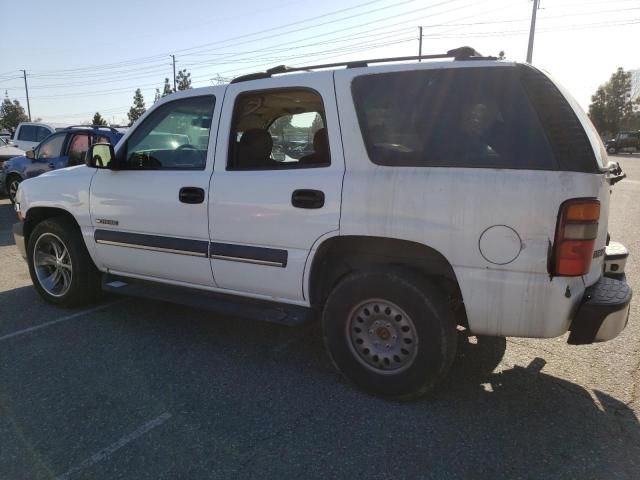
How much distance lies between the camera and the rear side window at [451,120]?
2594 millimetres

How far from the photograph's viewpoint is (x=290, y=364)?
3.57 meters

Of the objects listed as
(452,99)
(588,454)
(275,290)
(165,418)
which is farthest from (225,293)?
(588,454)

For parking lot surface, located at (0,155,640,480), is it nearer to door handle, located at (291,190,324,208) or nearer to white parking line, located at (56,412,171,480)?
white parking line, located at (56,412,171,480)

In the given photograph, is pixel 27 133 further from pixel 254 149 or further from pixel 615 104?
pixel 615 104

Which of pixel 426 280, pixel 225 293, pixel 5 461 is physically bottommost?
pixel 5 461

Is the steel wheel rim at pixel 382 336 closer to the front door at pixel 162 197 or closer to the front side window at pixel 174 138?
the front door at pixel 162 197

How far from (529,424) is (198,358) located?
228cm

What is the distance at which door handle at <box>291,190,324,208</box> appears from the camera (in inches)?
119

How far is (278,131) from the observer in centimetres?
404

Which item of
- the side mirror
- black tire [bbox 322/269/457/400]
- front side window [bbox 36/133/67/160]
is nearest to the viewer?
black tire [bbox 322/269/457/400]

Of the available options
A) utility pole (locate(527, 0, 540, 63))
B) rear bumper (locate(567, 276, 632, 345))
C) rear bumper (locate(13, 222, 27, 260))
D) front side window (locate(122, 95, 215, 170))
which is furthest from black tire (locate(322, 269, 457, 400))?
utility pole (locate(527, 0, 540, 63))

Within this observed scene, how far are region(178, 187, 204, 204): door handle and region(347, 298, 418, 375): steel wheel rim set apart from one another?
1.38m

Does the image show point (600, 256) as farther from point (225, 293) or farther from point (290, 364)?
point (225, 293)

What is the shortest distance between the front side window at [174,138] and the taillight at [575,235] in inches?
94.9
